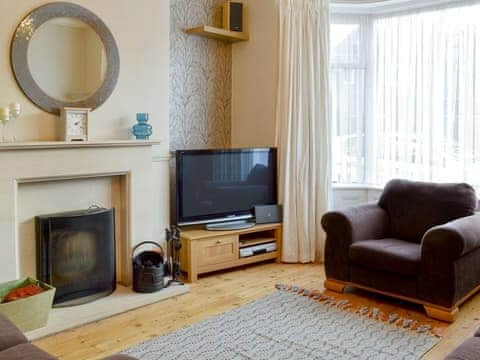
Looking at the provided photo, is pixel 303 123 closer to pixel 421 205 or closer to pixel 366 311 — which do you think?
pixel 421 205

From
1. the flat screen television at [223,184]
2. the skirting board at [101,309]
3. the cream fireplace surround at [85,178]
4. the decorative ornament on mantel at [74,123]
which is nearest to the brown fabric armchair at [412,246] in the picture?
the flat screen television at [223,184]

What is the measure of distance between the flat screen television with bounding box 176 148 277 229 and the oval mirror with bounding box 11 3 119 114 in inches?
35.3

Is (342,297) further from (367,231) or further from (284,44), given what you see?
(284,44)

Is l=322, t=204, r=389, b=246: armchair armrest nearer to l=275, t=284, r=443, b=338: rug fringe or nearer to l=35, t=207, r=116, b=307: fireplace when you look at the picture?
l=275, t=284, r=443, b=338: rug fringe

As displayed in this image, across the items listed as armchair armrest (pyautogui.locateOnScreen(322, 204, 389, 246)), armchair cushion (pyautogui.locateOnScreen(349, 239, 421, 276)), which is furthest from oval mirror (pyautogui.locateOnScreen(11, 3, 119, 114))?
armchair cushion (pyautogui.locateOnScreen(349, 239, 421, 276))

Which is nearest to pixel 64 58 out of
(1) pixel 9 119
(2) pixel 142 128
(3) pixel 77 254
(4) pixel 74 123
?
(4) pixel 74 123

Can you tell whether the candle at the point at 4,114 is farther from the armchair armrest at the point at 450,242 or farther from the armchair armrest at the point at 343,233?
the armchair armrest at the point at 450,242

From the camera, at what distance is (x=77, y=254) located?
3.43 metres

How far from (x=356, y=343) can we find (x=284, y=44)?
2808 millimetres

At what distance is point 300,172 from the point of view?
4.52 metres

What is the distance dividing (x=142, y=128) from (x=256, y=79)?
1.52 m

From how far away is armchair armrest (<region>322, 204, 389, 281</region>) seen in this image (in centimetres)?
360

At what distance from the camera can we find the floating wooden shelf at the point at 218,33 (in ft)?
14.4

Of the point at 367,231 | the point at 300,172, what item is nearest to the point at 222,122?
the point at 300,172
